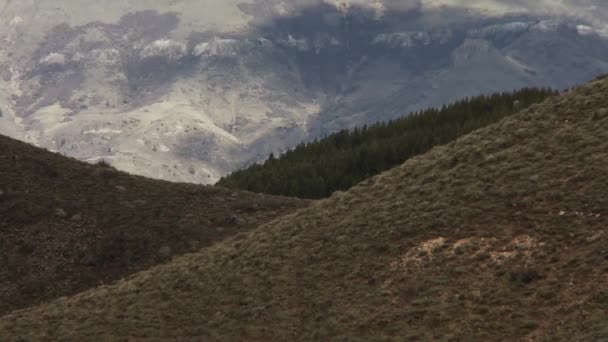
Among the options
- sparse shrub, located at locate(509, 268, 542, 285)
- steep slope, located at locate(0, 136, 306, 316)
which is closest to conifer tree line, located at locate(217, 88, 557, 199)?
steep slope, located at locate(0, 136, 306, 316)

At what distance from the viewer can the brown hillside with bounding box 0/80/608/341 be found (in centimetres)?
3198

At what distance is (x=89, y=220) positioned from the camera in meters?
60.6

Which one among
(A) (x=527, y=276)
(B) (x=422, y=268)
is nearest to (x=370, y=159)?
(B) (x=422, y=268)

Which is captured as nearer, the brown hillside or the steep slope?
the brown hillside

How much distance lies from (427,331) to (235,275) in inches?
571

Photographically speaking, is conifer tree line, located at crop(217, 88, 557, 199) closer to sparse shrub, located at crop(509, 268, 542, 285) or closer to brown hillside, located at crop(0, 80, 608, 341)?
brown hillside, located at crop(0, 80, 608, 341)

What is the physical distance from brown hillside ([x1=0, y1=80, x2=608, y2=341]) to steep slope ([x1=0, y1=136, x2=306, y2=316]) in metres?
6.34

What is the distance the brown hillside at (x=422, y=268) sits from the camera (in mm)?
→ 31984

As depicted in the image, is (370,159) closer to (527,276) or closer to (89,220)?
(89,220)

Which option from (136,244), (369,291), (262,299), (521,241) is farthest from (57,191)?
(521,241)

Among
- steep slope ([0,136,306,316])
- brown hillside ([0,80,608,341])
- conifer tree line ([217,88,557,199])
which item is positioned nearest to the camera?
brown hillside ([0,80,608,341])

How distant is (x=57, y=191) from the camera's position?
64062 mm

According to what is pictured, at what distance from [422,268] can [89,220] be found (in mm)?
31081

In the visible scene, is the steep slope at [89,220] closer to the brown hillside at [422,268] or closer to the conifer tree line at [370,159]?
the brown hillside at [422,268]
